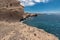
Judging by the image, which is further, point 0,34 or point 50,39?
point 50,39

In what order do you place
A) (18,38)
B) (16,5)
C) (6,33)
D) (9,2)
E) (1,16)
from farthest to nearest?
(16,5)
(9,2)
(1,16)
(6,33)
(18,38)

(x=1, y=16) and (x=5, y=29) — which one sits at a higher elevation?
(x=5, y=29)

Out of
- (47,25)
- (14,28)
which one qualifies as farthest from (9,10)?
(14,28)

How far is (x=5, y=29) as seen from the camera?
28.5 metres

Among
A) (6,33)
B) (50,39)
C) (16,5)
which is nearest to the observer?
(6,33)

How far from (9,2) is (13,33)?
809 inches

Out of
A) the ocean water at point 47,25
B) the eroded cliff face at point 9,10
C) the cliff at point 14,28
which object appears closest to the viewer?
the cliff at point 14,28

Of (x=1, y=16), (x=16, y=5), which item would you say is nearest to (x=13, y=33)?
(x=1, y=16)

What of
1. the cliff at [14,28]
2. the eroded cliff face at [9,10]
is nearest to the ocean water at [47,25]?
the cliff at [14,28]

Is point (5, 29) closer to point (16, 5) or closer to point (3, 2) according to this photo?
point (3, 2)

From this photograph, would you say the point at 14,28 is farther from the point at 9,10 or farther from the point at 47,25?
the point at 47,25

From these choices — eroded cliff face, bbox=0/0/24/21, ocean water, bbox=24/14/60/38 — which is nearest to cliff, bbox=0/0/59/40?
eroded cliff face, bbox=0/0/24/21

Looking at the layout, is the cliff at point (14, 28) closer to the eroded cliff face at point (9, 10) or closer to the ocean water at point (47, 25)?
the eroded cliff face at point (9, 10)

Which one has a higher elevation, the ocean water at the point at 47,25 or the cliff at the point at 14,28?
the cliff at the point at 14,28
